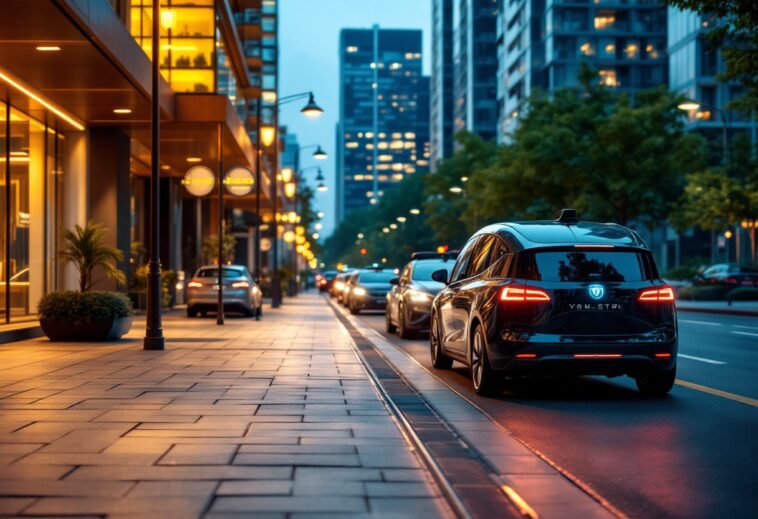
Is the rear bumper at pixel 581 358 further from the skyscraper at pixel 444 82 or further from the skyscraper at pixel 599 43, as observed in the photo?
the skyscraper at pixel 444 82

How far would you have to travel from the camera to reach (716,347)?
709 inches

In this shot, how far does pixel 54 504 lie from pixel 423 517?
5.97 ft

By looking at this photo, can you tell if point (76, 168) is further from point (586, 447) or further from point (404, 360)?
point (586, 447)

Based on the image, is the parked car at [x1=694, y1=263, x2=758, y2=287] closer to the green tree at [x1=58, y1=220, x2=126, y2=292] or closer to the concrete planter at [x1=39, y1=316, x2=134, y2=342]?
the green tree at [x1=58, y1=220, x2=126, y2=292]

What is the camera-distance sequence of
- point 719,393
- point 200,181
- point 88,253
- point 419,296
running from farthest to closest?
point 200,181
point 419,296
point 88,253
point 719,393

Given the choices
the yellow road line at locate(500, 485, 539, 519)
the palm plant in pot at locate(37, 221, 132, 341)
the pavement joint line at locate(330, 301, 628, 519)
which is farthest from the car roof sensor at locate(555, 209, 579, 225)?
the palm plant in pot at locate(37, 221, 132, 341)

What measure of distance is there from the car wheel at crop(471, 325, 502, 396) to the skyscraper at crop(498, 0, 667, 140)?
280 ft

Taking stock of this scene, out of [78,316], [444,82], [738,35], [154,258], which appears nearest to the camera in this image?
[154,258]

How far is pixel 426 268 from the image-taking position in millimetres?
22203

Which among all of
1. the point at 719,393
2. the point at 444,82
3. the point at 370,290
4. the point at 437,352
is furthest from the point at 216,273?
the point at 444,82

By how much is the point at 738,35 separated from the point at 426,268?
878 centimetres

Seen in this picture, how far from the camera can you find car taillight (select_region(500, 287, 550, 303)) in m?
10.1

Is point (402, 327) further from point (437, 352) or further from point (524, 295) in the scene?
point (524, 295)

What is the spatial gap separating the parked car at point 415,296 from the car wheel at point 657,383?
9020mm
